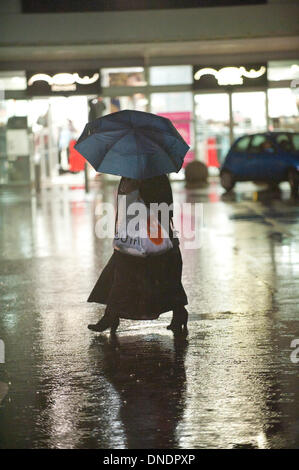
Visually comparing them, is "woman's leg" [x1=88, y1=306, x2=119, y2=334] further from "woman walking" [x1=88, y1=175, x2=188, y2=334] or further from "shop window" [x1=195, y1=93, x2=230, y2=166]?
"shop window" [x1=195, y1=93, x2=230, y2=166]

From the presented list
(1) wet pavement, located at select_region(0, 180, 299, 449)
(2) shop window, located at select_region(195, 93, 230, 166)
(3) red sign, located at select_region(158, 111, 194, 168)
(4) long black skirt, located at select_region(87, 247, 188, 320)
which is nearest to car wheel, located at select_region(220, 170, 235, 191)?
(3) red sign, located at select_region(158, 111, 194, 168)

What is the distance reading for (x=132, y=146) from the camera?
8141mm

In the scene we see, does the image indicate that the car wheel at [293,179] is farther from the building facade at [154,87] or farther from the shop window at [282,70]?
the shop window at [282,70]

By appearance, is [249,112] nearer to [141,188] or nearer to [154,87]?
[154,87]

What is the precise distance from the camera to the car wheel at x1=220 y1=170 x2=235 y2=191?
93.4 ft

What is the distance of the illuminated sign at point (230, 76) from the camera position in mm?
36594

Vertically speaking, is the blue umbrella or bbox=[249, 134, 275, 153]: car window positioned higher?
the blue umbrella

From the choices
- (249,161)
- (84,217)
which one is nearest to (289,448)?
(84,217)

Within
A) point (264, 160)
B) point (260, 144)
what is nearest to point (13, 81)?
point (260, 144)

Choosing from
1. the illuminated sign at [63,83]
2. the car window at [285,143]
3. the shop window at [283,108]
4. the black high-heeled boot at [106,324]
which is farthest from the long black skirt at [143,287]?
the shop window at [283,108]

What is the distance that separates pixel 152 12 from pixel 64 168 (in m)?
8.30

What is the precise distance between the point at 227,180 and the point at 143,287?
20.7m

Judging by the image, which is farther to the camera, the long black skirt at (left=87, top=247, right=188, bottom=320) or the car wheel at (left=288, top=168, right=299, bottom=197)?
the car wheel at (left=288, top=168, right=299, bottom=197)

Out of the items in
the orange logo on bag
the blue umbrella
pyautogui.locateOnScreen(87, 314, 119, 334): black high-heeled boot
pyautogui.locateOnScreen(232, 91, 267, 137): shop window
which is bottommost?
pyautogui.locateOnScreen(87, 314, 119, 334): black high-heeled boot
